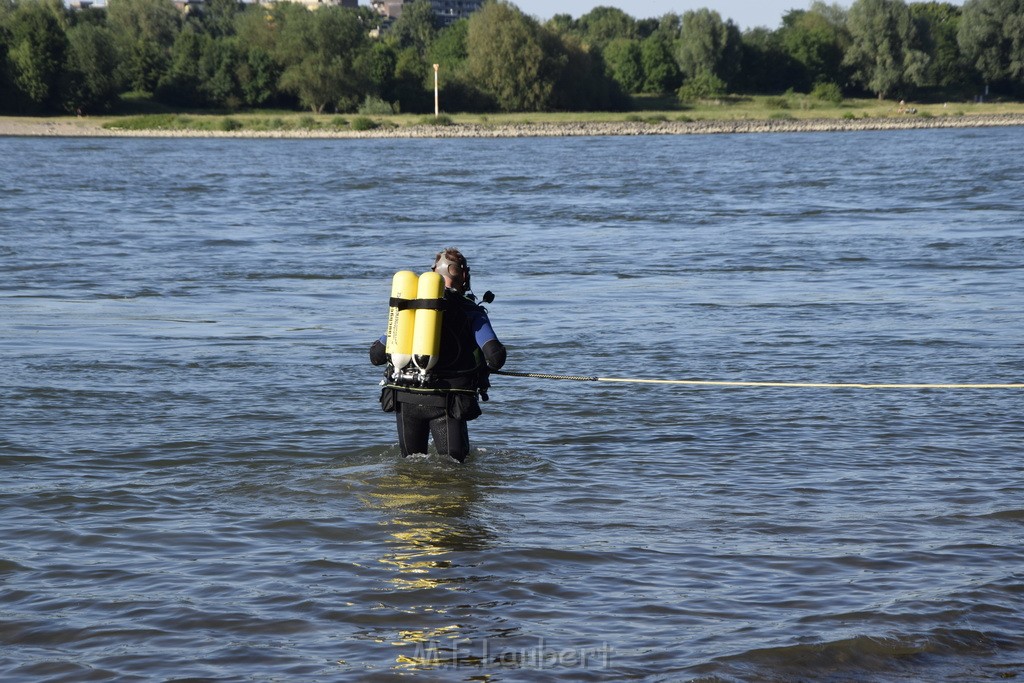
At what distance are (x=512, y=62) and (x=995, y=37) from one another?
1807 inches

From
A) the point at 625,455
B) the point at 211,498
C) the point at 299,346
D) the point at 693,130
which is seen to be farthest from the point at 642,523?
the point at 693,130

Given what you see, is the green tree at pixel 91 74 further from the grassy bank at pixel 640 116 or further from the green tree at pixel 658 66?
the green tree at pixel 658 66

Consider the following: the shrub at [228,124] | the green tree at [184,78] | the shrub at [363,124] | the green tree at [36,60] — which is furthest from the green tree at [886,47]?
the green tree at [36,60]

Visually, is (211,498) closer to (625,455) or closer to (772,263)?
(625,455)

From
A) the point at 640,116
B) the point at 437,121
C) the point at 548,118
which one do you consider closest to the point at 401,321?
the point at 437,121

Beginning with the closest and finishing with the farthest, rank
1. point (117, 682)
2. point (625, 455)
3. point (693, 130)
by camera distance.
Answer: point (117, 682) < point (625, 455) < point (693, 130)

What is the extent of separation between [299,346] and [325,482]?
223 inches

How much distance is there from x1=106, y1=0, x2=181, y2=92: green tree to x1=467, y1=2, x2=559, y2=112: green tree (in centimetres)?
2591

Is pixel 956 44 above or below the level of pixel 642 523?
above

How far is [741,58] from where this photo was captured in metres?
128

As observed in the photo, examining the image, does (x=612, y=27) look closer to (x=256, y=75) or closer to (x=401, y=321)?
(x=256, y=75)

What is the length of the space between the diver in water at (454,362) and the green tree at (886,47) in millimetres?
113935

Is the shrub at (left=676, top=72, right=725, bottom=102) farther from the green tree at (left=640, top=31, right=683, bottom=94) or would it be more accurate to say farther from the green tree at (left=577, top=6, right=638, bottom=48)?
the green tree at (left=577, top=6, right=638, bottom=48)

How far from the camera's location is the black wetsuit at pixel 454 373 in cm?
773
